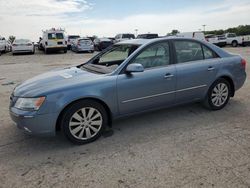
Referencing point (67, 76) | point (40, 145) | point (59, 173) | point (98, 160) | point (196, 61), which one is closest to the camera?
point (59, 173)

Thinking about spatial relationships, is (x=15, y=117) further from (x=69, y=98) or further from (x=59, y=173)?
(x=59, y=173)

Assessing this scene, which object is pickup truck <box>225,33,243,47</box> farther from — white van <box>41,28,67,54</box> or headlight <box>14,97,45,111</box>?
headlight <box>14,97,45,111</box>

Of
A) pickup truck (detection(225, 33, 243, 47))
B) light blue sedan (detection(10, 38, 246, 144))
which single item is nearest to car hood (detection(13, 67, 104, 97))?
light blue sedan (detection(10, 38, 246, 144))

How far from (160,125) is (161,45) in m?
1.40

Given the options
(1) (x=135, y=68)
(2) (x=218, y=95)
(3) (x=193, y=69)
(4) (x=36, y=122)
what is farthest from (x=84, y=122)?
(2) (x=218, y=95)

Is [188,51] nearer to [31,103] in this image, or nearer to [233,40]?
[31,103]

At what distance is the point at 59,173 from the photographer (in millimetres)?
3012

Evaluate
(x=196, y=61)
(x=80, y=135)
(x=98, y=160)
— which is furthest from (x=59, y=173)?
(x=196, y=61)

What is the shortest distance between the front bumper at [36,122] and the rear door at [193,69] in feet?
7.27

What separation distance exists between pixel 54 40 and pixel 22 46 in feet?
8.77

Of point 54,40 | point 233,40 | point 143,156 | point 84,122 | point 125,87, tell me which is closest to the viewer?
point 143,156

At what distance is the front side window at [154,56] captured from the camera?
13.7 feet

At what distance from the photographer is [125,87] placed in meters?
3.90

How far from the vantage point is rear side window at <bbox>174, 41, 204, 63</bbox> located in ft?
14.8
